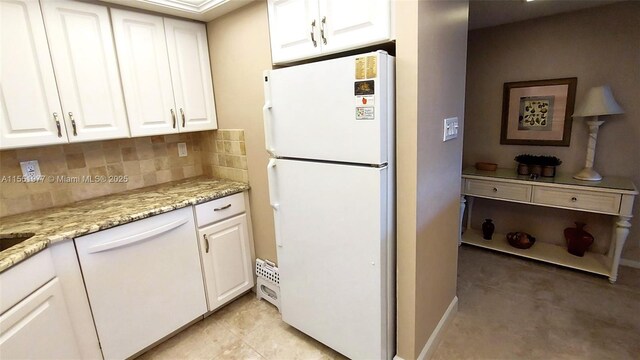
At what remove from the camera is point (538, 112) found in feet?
9.07

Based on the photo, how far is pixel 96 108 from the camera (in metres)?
1.81

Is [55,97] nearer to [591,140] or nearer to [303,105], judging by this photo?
[303,105]

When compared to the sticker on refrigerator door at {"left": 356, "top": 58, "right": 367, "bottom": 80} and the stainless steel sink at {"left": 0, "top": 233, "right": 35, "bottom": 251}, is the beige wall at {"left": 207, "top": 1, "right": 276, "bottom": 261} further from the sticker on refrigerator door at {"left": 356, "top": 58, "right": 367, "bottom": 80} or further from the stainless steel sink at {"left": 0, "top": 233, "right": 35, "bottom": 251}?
the stainless steel sink at {"left": 0, "top": 233, "right": 35, "bottom": 251}

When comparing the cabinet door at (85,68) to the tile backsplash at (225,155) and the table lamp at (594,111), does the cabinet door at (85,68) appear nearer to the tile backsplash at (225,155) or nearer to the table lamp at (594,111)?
the tile backsplash at (225,155)

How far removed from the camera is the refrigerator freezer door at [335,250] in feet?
4.75

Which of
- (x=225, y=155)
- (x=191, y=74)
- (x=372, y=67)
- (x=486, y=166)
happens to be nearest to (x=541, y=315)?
(x=486, y=166)

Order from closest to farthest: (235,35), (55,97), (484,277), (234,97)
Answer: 1. (55,97)
2. (235,35)
3. (234,97)
4. (484,277)

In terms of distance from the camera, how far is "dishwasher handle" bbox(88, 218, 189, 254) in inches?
62.6

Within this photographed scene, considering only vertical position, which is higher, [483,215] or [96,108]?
[96,108]

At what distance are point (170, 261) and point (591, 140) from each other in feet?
10.8

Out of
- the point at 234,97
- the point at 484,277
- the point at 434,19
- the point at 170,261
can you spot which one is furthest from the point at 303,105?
the point at 484,277

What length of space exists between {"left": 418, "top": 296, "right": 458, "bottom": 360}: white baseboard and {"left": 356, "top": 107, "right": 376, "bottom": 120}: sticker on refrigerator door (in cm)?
132

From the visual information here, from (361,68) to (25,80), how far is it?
171cm

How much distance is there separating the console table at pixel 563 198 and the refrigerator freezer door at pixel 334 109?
1.88 metres
